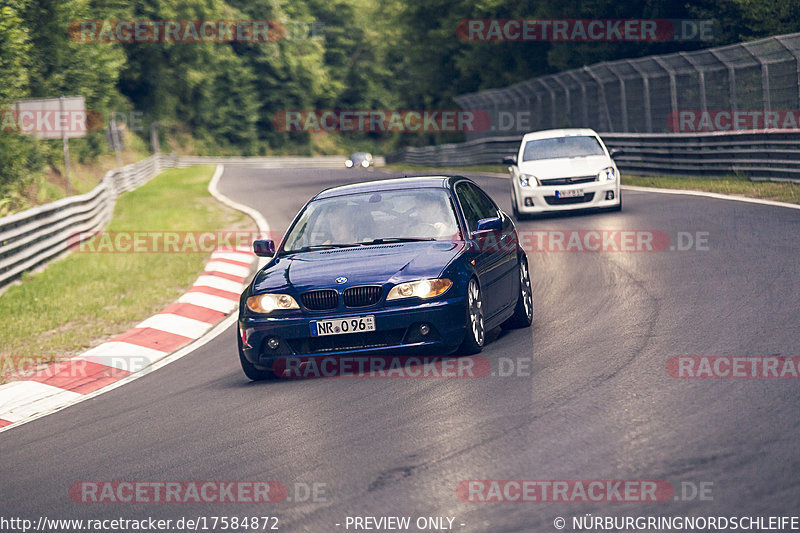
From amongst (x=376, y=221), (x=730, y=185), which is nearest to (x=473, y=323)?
(x=376, y=221)

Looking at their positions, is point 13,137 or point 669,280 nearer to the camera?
point 669,280

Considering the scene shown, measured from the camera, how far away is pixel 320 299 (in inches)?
324

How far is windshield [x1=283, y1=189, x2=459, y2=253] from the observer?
915 centimetres

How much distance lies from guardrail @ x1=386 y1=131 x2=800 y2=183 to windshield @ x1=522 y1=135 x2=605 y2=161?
3558mm

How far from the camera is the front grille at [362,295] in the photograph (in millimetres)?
8164

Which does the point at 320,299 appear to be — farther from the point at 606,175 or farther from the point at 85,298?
the point at 606,175

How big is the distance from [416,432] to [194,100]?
88.6 metres

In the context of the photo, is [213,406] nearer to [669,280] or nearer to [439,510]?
[439,510]

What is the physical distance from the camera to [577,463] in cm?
534

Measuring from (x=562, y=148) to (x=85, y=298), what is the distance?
9442 millimetres

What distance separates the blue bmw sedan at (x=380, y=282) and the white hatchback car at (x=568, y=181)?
9.91 m

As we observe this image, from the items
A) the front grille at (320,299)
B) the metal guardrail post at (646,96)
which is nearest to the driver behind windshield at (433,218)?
the front grille at (320,299)

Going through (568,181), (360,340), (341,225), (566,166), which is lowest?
(360,340)

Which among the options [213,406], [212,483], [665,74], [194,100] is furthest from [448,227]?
[194,100]
